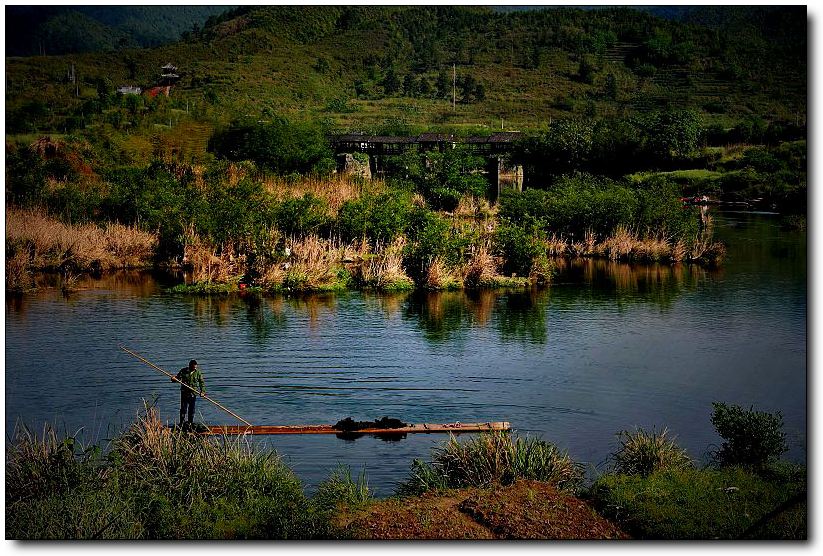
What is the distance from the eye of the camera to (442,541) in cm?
785

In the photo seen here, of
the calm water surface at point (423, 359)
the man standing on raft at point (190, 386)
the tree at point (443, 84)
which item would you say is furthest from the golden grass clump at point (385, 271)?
the tree at point (443, 84)

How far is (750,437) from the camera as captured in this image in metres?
10.1

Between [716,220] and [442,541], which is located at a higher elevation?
[716,220]

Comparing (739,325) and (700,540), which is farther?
(739,325)

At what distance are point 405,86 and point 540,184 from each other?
5.84 meters

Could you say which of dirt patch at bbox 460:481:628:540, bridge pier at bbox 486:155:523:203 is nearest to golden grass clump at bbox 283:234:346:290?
dirt patch at bbox 460:481:628:540

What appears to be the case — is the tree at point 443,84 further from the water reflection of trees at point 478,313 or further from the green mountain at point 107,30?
the water reflection of trees at point 478,313

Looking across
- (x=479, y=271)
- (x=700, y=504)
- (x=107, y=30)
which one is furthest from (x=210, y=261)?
(x=107, y=30)

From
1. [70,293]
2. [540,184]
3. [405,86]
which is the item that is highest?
[405,86]

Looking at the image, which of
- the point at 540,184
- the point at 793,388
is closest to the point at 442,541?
the point at 793,388

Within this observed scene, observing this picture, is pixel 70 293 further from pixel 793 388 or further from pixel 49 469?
pixel 793 388

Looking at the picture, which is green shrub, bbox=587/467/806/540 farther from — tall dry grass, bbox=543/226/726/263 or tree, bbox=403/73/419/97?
tree, bbox=403/73/419/97

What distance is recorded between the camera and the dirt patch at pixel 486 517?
8133 mm

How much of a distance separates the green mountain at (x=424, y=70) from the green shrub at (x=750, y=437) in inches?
243
